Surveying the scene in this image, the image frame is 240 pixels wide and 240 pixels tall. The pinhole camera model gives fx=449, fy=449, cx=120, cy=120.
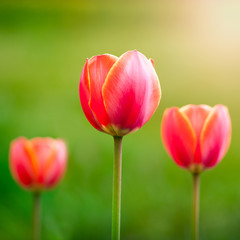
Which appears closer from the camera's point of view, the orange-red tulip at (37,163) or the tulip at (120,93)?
the tulip at (120,93)

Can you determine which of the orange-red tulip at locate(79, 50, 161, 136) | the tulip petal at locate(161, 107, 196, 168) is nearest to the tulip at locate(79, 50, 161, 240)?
the orange-red tulip at locate(79, 50, 161, 136)

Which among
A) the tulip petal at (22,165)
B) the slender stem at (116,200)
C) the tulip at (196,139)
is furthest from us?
the tulip petal at (22,165)

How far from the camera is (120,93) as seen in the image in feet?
1.89

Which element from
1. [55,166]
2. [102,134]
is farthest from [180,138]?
[102,134]

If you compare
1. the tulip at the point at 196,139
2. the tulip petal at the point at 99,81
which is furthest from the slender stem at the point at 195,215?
the tulip petal at the point at 99,81

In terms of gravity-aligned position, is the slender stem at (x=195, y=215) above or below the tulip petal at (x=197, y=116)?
below

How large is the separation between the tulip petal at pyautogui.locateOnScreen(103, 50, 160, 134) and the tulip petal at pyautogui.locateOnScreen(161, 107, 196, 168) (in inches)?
5.6

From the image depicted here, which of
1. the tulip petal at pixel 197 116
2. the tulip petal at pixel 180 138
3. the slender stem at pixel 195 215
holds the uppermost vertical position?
the tulip petal at pixel 197 116

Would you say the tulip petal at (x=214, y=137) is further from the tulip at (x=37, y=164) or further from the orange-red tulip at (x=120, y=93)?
the tulip at (x=37, y=164)

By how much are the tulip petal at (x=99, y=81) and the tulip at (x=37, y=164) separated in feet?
1.26

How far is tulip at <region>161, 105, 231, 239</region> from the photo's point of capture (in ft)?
2.31

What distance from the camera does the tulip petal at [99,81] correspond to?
1.93 ft

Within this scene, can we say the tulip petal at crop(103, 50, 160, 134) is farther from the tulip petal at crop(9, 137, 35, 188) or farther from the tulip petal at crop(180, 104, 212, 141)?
the tulip petal at crop(9, 137, 35, 188)

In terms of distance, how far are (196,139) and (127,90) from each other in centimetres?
19
